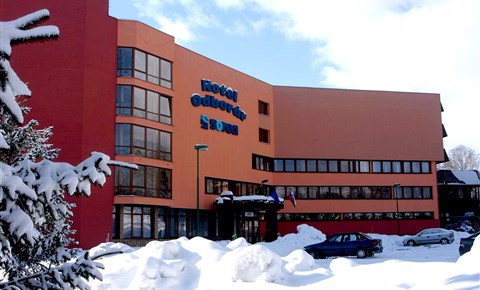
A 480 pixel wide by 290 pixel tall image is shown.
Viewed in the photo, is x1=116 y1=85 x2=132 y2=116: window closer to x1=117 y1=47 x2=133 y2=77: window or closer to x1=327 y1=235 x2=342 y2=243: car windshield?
x1=117 y1=47 x2=133 y2=77: window

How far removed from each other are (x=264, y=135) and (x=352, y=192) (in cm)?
1090

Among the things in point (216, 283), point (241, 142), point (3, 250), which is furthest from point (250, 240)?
point (3, 250)

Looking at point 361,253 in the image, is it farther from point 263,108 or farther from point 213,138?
point 263,108

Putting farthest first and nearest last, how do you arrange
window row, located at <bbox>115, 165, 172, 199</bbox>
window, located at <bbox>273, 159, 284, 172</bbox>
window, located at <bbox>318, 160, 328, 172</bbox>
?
window, located at <bbox>318, 160, 328, 172</bbox>
window, located at <bbox>273, 159, 284, 172</bbox>
window row, located at <bbox>115, 165, 172, 199</bbox>

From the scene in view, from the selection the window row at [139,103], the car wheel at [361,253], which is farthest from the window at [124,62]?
the car wheel at [361,253]

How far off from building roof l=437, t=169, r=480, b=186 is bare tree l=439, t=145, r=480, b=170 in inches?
828

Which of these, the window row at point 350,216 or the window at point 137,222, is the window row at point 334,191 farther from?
the window at point 137,222

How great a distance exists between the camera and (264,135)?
52.8 meters

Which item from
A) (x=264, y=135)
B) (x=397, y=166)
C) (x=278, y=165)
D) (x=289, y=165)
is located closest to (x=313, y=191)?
(x=289, y=165)

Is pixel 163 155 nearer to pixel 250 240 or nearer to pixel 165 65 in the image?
pixel 165 65

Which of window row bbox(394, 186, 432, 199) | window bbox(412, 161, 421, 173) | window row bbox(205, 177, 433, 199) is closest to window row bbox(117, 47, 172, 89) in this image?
window row bbox(205, 177, 433, 199)

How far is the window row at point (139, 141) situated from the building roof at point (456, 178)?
154ft

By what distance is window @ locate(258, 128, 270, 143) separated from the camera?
171 ft

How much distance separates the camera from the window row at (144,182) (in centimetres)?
3653
